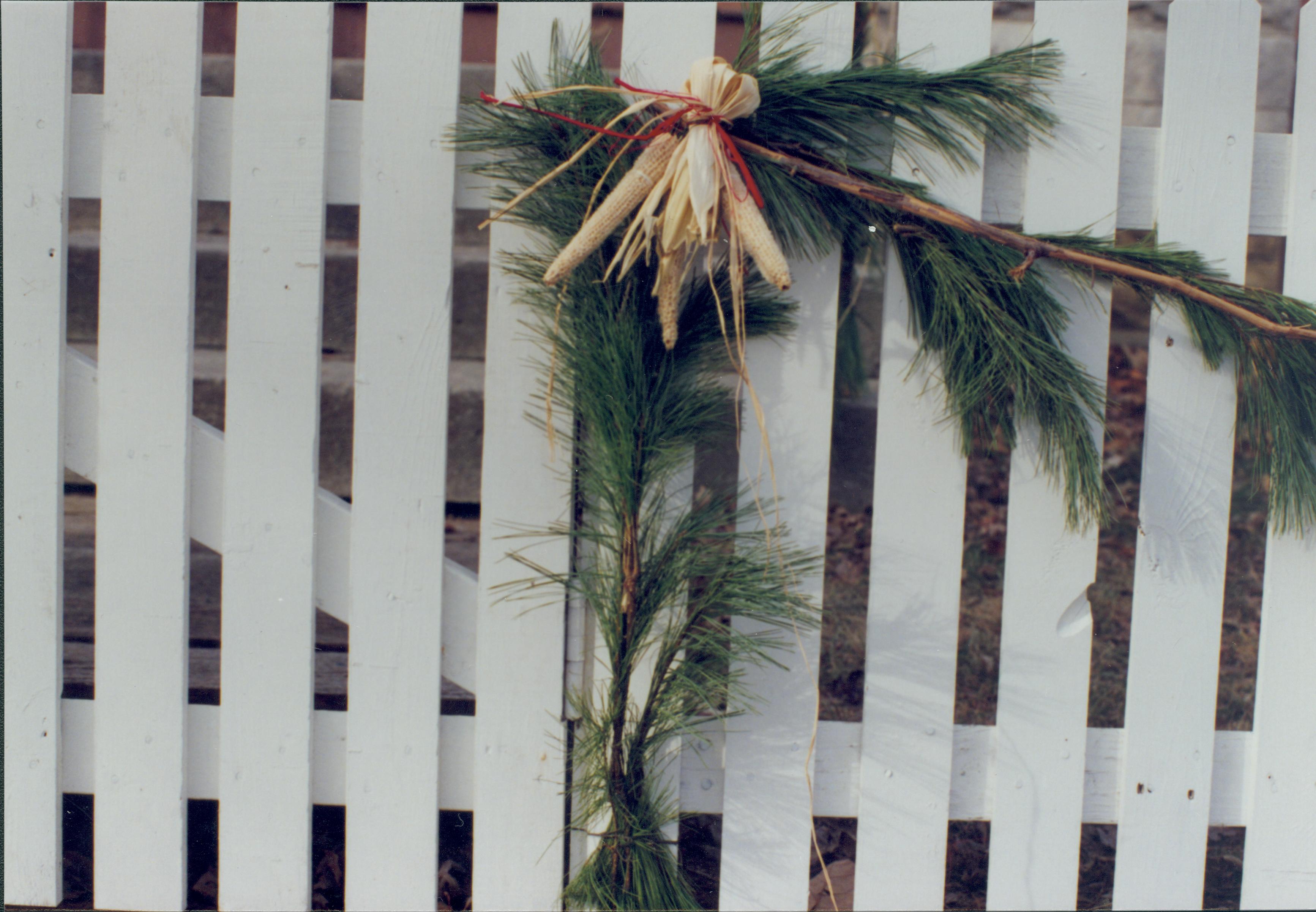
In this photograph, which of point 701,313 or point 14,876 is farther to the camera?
point 14,876

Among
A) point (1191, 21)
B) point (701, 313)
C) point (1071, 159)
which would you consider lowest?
point (701, 313)

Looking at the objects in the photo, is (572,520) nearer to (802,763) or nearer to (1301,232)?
(802,763)

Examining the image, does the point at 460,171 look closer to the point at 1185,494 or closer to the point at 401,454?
the point at 401,454

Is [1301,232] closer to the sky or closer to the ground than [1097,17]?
closer to the ground

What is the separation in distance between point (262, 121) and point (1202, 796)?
5.83 feet

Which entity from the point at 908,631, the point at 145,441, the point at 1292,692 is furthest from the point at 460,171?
the point at 1292,692

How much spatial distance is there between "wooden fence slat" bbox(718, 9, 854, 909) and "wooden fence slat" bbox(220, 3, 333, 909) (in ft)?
2.18

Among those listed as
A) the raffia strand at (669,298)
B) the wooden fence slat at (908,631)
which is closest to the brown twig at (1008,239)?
the wooden fence slat at (908,631)

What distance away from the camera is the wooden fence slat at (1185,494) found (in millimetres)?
1252

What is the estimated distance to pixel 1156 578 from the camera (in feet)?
4.23

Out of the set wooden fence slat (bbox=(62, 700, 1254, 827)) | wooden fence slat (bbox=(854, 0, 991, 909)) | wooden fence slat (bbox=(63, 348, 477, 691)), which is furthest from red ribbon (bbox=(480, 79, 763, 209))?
wooden fence slat (bbox=(62, 700, 1254, 827))

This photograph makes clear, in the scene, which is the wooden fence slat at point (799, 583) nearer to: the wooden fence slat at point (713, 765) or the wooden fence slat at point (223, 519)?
the wooden fence slat at point (713, 765)

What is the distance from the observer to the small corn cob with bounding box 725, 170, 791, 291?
103cm

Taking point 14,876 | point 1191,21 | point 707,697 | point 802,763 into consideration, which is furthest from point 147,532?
point 1191,21
